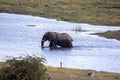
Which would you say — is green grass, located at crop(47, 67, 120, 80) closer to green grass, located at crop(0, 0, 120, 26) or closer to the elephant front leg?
the elephant front leg

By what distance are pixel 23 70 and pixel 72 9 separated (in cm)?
8234

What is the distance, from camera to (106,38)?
2692 inches

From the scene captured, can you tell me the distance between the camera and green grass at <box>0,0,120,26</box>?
93.7 metres

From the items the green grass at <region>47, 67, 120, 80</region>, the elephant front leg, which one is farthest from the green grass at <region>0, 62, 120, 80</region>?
the elephant front leg

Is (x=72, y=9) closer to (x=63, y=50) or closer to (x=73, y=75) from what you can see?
(x=63, y=50)

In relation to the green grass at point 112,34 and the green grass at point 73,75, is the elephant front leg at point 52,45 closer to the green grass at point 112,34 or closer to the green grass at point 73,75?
the green grass at point 112,34

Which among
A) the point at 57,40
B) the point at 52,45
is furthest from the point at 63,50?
the point at 57,40

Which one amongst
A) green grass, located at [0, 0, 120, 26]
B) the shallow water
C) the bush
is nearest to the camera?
the bush

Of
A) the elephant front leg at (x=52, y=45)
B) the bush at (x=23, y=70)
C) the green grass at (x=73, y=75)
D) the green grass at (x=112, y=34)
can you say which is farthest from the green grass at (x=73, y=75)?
the green grass at (x=112, y=34)

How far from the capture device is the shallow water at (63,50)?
45719mm

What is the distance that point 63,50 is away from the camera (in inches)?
2224

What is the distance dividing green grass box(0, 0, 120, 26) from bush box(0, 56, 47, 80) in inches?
2599

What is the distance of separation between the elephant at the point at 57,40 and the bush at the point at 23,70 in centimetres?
3423

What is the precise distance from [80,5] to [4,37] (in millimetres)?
50572
